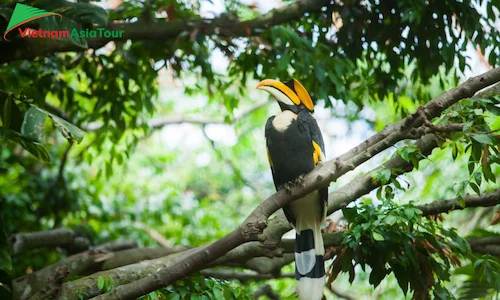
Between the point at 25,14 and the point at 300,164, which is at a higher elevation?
the point at 25,14

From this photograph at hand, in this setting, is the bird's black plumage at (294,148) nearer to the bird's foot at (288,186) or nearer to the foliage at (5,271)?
the bird's foot at (288,186)

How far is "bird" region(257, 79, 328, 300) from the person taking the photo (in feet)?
8.15

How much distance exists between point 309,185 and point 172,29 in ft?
5.03

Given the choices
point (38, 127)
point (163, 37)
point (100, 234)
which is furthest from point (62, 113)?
point (38, 127)

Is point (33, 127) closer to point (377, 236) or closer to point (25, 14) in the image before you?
point (25, 14)

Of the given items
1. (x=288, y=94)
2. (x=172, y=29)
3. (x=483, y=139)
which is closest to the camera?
(x=483, y=139)

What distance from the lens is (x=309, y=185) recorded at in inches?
84.2

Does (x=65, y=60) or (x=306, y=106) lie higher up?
(x=65, y=60)

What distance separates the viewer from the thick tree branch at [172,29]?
9.70 feet

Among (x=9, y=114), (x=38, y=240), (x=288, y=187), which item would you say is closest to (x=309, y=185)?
(x=288, y=187)

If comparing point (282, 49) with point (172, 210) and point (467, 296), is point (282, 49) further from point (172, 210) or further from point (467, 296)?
point (172, 210)

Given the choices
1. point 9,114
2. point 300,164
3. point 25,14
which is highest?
point 25,14

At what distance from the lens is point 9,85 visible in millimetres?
3277

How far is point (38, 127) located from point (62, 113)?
7.02ft
